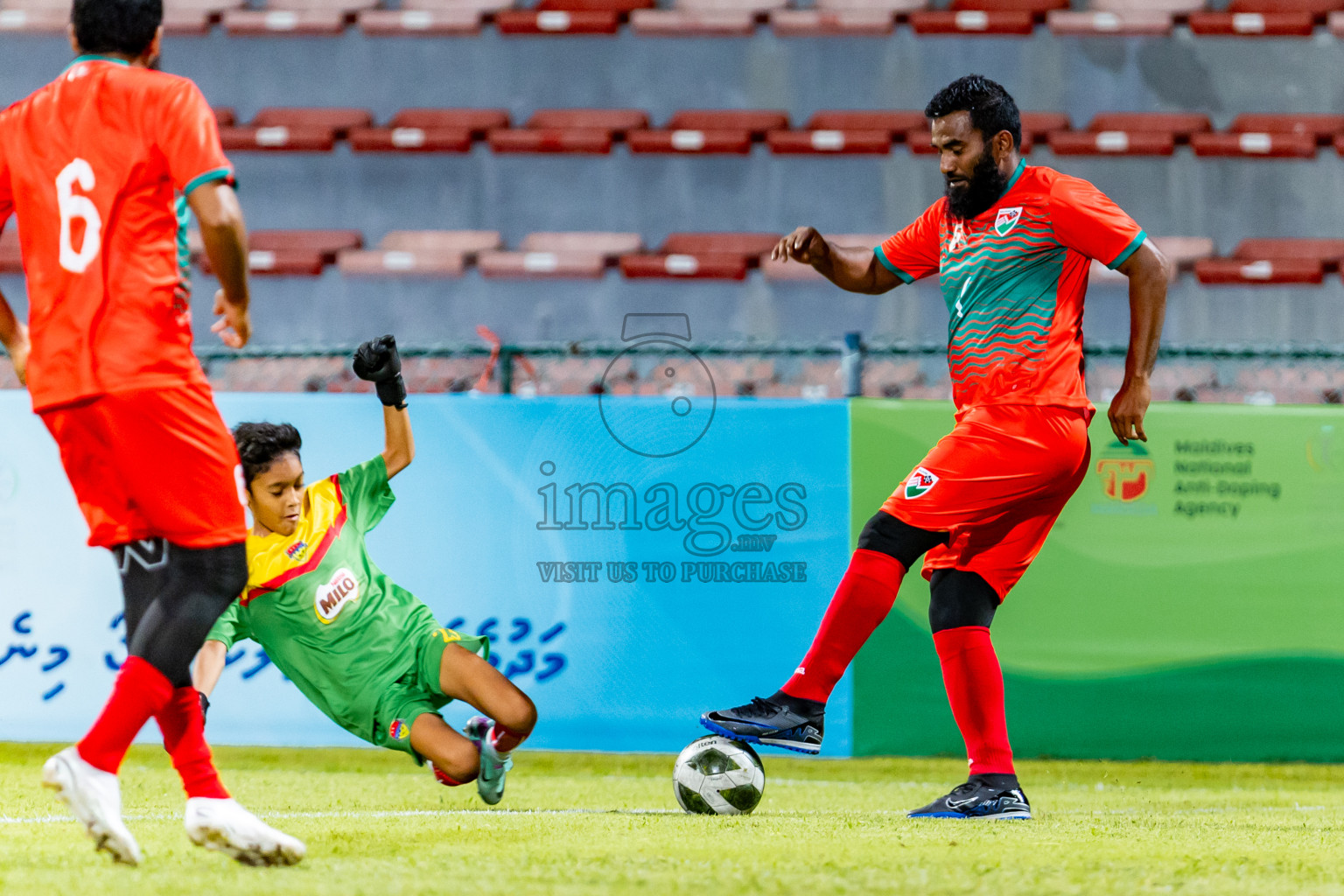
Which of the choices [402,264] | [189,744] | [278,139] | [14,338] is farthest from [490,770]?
[278,139]

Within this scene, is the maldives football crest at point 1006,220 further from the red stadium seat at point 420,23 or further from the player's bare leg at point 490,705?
the red stadium seat at point 420,23

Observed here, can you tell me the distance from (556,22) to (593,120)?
73 cm

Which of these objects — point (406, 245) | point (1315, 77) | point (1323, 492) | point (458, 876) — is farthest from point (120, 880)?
point (1315, 77)

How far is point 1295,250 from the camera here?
8508 millimetres

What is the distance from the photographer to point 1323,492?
541 centimetres

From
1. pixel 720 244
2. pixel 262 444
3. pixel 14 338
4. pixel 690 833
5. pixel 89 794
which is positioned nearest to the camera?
pixel 89 794

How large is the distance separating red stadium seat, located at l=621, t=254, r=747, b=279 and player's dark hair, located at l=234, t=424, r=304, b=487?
4.86 meters

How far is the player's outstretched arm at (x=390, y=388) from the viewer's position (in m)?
3.66

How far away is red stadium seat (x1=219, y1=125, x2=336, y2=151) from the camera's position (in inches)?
352

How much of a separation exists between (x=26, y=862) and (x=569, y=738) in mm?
2710

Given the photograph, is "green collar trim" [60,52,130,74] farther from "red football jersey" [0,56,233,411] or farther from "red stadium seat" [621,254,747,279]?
"red stadium seat" [621,254,747,279]

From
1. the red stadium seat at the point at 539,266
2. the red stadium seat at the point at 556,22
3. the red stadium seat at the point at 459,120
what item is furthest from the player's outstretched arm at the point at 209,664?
the red stadium seat at the point at 556,22

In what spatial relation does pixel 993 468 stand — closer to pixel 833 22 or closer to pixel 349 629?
pixel 349 629

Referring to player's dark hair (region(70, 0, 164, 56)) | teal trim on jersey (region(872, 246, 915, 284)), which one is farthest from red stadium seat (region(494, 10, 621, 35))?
player's dark hair (region(70, 0, 164, 56))
